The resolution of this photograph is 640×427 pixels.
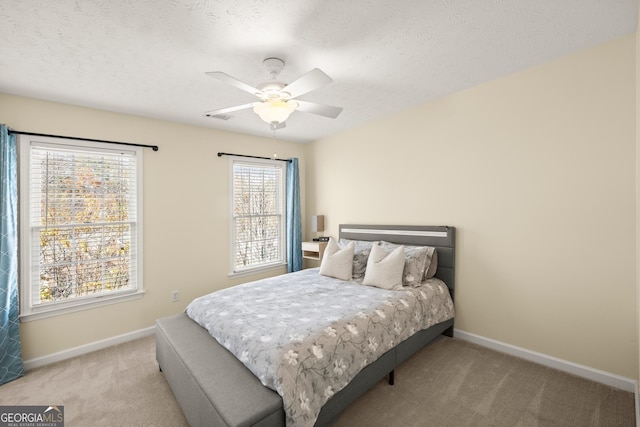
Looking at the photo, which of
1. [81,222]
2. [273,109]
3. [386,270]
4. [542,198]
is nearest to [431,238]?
[386,270]

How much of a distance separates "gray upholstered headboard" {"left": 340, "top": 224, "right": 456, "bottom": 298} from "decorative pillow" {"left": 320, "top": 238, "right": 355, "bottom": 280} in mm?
526

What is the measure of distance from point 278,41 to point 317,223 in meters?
2.94

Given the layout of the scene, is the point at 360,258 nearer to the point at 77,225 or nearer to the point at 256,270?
the point at 256,270

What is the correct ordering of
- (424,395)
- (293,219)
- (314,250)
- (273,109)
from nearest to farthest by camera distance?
(273,109) → (424,395) → (314,250) → (293,219)

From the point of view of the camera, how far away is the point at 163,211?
348cm

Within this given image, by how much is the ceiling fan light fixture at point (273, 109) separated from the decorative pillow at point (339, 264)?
1.79m

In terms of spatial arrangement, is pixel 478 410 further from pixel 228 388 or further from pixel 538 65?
pixel 538 65

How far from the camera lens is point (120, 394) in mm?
2223

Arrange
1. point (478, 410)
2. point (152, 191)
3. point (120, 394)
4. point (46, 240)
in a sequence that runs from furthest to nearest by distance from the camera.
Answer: point (152, 191) → point (46, 240) → point (120, 394) → point (478, 410)

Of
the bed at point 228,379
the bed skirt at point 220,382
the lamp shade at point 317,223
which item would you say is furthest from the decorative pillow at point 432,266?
the lamp shade at point 317,223

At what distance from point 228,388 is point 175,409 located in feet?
2.82

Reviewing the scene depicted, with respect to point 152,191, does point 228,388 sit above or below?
below

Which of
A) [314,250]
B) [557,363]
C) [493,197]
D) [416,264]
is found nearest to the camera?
[557,363]

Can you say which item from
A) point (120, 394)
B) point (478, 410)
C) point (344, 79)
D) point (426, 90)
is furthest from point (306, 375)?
point (426, 90)
